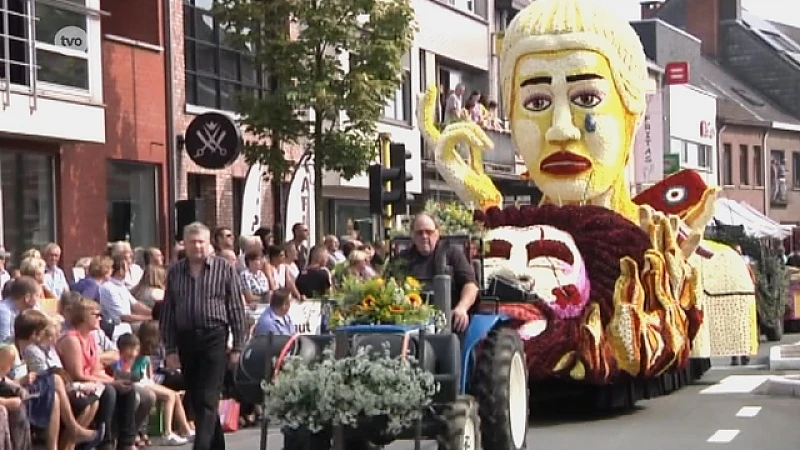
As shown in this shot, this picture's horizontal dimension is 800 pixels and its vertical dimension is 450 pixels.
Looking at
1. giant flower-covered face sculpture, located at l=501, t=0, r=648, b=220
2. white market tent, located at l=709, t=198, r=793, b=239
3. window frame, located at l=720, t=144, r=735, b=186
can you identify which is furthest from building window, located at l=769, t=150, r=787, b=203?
giant flower-covered face sculpture, located at l=501, t=0, r=648, b=220

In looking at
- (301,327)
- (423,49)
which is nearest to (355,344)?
(301,327)

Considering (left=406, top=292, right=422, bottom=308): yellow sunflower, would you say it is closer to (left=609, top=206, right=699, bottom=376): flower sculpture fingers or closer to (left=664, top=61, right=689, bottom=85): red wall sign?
(left=609, top=206, right=699, bottom=376): flower sculpture fingers

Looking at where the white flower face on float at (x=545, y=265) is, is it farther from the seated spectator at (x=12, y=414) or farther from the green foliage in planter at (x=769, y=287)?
the green foliage in planter at (x=769, y=287)

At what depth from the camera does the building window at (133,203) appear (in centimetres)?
2198

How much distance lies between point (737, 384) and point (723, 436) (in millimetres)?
4967

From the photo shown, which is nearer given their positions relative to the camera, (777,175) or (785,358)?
(785,358)

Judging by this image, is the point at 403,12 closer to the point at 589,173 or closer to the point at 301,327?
the point at 589,173

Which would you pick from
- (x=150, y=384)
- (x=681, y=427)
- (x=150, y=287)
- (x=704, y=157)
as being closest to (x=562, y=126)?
(x=681, y=427)

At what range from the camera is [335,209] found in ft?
100.0

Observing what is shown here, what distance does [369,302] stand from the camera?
1045 cm

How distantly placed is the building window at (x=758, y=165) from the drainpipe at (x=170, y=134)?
42901mm

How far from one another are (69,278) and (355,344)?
9.28m

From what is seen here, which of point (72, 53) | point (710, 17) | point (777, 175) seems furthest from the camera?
point (710, 17)

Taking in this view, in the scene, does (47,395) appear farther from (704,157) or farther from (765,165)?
(765,165)
